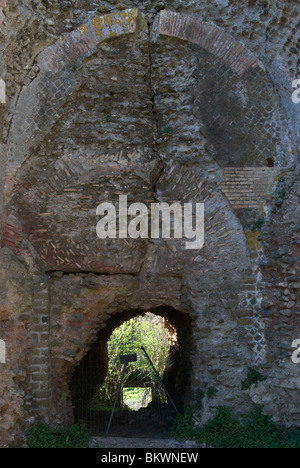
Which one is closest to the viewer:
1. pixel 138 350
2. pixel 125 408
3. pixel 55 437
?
pixel 55 437

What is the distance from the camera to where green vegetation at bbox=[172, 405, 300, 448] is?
5.75 metres

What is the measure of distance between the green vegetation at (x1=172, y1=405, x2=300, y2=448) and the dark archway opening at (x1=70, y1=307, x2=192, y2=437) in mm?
649

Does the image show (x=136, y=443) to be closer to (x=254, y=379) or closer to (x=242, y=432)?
(x=242, y=432)

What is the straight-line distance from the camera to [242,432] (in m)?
5.93

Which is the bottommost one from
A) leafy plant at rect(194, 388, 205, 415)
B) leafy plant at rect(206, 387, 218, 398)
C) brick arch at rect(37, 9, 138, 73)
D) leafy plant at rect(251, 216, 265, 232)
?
leafy plant at rect(194, 388, 205, 415)

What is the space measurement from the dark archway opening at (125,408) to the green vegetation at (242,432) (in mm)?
649

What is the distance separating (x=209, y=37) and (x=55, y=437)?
5.34 meters

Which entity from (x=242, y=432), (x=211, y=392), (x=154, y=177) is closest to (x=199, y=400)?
(x=211, y=392)

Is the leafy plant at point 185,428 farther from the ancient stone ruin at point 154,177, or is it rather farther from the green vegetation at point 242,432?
the ancient stone ruin at point 154,177

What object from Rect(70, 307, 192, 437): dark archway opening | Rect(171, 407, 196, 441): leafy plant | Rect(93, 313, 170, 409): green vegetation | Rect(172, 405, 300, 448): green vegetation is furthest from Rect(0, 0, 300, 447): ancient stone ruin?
Rect(93, 313, 170, 409): green vegetation

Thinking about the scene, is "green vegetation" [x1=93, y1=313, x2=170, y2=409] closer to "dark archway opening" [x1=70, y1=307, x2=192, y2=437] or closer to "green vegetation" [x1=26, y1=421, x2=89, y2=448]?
"dark archway opening" [x1=70, y1=307, x2=192, y2=437]
